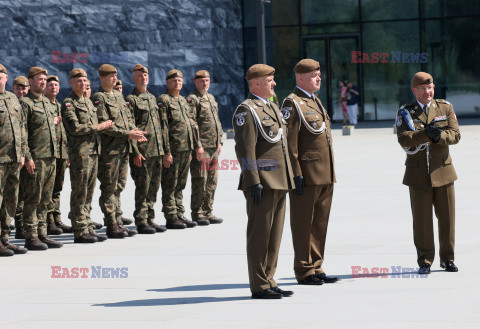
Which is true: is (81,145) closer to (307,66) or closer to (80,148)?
(80,148)

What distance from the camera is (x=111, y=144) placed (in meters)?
11.6

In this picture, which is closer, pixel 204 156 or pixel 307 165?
pixel 307 165

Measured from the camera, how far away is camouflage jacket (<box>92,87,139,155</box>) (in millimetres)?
11523

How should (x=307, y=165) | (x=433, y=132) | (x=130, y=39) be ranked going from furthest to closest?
(x=130, y=39), (x=433, y=132), (x=307, y=165)

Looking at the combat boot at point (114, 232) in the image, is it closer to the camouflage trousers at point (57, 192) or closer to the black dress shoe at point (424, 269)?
the camouflage trousers at point (57, 192)

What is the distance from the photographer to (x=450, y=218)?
8.75 m

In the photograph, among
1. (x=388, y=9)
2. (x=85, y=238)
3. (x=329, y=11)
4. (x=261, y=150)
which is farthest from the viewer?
(x=329, y=11)

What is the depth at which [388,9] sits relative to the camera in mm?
35062

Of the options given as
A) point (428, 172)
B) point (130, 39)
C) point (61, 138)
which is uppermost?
point (130, 39)

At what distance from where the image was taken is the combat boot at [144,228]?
12.0 m

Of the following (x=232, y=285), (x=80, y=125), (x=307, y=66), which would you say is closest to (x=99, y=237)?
(x=80, y=125)

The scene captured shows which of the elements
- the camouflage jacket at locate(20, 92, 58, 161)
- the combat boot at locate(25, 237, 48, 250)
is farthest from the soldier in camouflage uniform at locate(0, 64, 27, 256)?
the camouflage jacket at locate(20, 92, 58, 161)

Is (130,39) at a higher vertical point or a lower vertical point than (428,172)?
higher

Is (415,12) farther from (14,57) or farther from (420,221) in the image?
(420,221)
